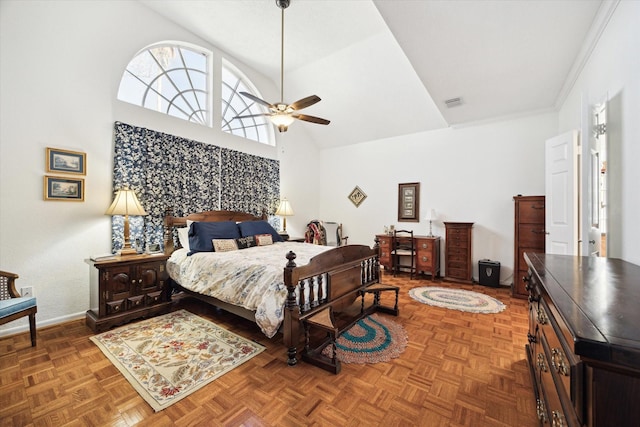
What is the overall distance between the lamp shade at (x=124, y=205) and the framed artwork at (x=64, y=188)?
36 cm

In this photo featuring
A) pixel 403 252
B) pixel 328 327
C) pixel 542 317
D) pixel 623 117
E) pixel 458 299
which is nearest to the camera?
pixel 542 317

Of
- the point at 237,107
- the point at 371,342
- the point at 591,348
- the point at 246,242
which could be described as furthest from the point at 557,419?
the point at 237,107

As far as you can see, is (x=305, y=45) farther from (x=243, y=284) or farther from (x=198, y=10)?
(x=243, y=284)

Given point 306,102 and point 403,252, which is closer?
point 306,102

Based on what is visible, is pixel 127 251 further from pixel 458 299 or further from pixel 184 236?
pixel 458 299

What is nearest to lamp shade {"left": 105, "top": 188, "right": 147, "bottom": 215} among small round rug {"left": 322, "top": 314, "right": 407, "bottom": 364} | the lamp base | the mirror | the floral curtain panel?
the floral curtain panel

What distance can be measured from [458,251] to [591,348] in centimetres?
435

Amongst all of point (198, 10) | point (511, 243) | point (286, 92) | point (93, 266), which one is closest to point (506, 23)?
point (511, 243)

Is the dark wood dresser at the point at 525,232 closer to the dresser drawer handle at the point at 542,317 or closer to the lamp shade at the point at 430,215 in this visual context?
the lamp shade at the point at 430,215

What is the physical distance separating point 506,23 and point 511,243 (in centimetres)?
330

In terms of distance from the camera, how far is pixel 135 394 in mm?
1807

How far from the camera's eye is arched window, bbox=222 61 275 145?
4.69 m

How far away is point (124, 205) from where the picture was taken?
3.05 metres

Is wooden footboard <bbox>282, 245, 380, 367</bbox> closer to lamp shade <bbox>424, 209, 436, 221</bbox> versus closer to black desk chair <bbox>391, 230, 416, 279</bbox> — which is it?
black desk chair <bbox>391, 230, 416, 279</bbox>
